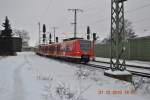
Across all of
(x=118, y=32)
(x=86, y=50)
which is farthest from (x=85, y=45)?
(x=118, y=32)

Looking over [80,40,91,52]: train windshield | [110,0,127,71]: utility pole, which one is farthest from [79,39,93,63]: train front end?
[110,0,127,71]: utility pole

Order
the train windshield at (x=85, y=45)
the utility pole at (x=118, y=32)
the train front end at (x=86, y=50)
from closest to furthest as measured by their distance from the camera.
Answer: the utility pole at (x=118, y=32) → the train front end at (x=86, y=50) → the train windshield at (x=85, y=45)

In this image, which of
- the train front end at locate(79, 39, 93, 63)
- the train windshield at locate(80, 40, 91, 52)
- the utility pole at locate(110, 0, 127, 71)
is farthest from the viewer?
the train windshield at locate(80, 40, 91, 52)

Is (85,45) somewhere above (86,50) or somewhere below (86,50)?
above

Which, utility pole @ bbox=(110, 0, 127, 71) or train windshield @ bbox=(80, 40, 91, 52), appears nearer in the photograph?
utility pole @ bbox=(110, 0, 127, 71)

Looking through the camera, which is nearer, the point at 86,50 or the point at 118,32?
the point at 118,32

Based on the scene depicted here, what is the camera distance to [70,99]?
8.30 meters

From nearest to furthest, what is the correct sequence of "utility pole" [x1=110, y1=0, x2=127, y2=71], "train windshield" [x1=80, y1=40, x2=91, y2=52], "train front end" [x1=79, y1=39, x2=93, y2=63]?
"utility pole" [x1=110, y1=0, x2=127, y2=71], "train front end" [x1=79, y1=39, x2=93, y2=63], "train windshield" [x1=80, y1=40, x2=91, y2=52]

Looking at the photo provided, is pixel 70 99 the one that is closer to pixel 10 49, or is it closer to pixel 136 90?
pixel 136 90

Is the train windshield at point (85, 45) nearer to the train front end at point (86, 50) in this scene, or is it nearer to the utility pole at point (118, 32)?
the train front end at point (86, 50)

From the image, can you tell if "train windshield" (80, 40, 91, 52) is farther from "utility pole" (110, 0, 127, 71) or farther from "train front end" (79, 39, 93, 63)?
"utility pole" (110, 0, 127, 71)

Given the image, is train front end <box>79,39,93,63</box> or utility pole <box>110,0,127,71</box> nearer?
A: utility pole <box>110,0,127,71</box>

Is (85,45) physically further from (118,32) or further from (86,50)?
(118,32)

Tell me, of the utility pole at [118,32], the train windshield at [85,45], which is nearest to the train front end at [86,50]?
the train windshield at [85,45]
